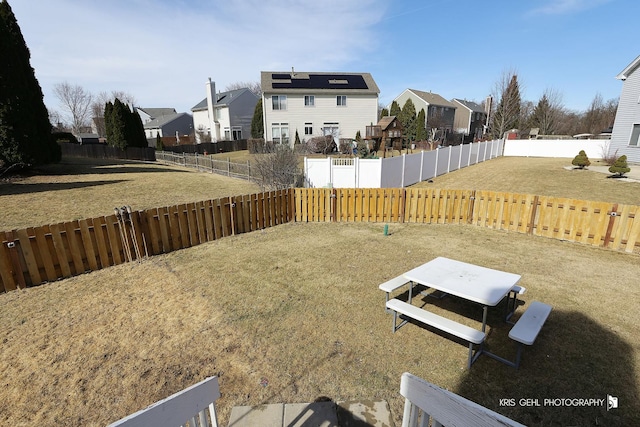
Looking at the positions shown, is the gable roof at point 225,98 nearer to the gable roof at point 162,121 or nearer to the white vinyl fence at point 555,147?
the gable roof at point 162,121

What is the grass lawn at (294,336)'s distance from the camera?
11.6 feet

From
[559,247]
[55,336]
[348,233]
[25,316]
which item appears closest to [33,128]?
[25,316]

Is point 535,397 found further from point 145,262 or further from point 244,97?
point 244,97

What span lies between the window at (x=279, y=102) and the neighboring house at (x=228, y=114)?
13529 millimetres

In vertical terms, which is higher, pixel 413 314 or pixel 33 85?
pixel 33 85

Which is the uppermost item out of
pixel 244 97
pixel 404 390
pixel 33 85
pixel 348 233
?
pixel 244 97

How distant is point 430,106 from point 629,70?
88.1 ft

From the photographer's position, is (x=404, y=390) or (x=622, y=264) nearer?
(x=404, y=390)

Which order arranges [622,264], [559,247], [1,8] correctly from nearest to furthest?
[622,264], [559,247], [1,8]

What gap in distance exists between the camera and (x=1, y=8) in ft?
47.4

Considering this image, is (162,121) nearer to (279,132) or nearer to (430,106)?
(279,132)

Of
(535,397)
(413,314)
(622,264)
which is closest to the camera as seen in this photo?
(535,397)

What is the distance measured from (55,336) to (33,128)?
15306mm

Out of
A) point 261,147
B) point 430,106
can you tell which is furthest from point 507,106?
point 261,147
